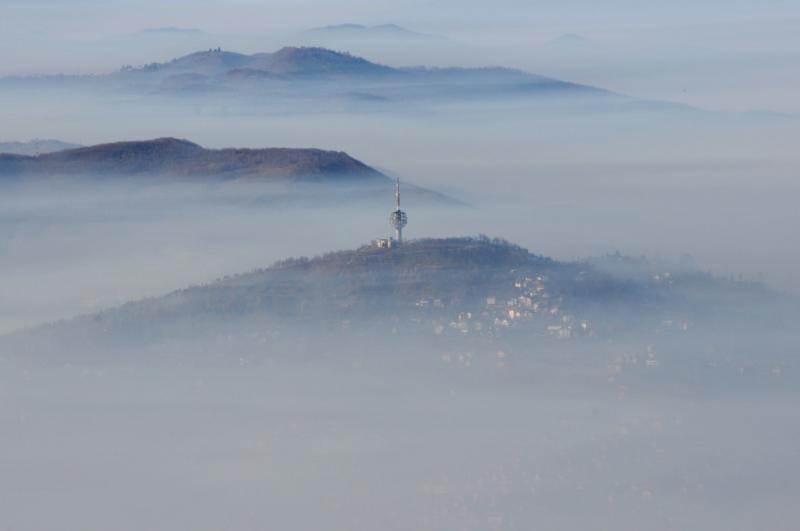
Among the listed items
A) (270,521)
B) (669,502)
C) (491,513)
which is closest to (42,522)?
(270,521)

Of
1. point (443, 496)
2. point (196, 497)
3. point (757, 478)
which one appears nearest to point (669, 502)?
point (757, 478)

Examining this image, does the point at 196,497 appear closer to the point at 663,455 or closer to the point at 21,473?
the point at 21,473

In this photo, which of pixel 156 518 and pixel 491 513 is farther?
pixel 156 518

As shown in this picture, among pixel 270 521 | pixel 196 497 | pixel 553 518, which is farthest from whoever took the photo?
pixel 196 497

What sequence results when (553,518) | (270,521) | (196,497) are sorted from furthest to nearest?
(196,497), (270,521), (553,518)

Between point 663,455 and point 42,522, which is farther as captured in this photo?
point 663,455

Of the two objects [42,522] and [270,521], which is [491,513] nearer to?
[270,521]

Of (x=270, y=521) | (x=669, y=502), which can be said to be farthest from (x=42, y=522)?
(x=669, y=502)
